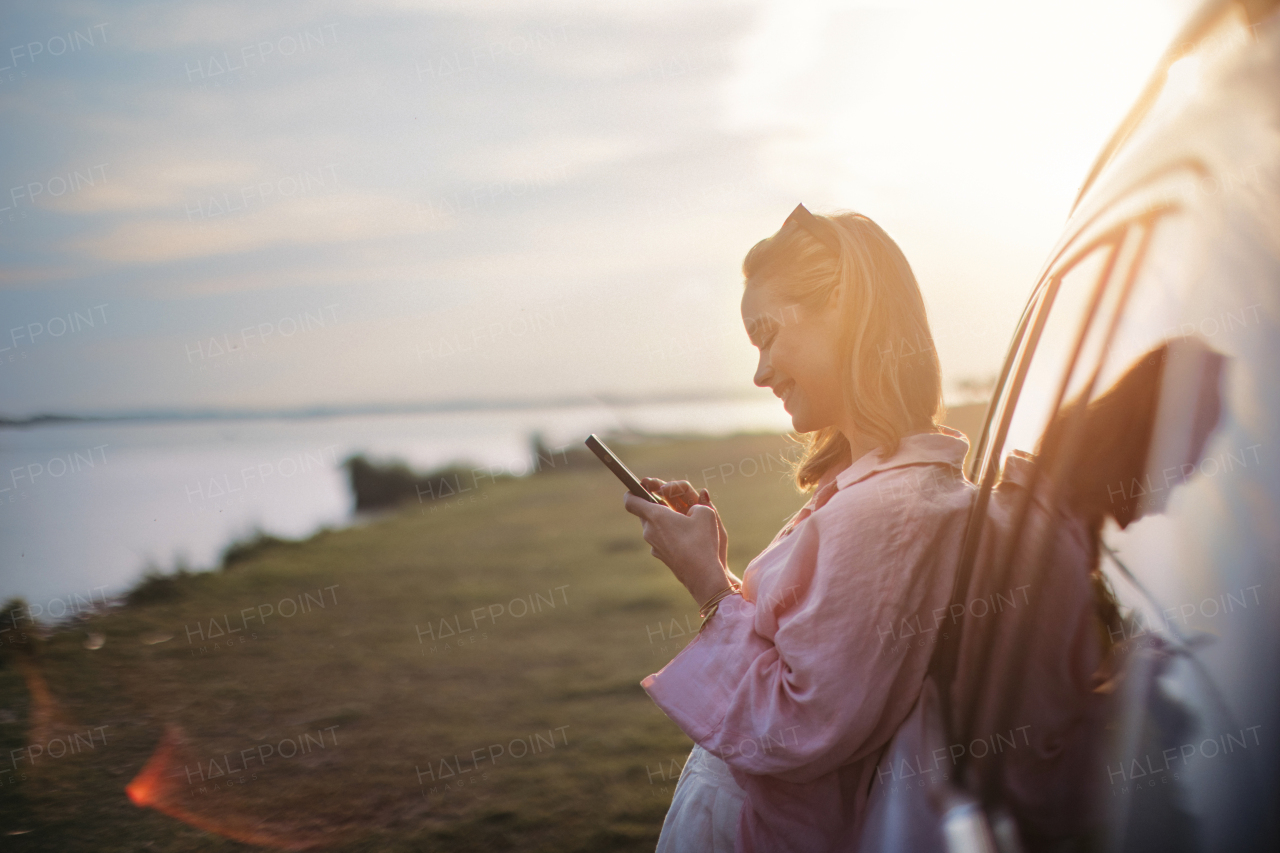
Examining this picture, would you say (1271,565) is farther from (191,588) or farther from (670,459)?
(670,459)

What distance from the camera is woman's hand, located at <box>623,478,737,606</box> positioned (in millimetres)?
1854

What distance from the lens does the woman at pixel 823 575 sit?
1478mm

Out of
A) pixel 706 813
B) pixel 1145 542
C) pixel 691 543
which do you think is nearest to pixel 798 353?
pixel 691 543

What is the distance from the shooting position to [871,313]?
1.72 m

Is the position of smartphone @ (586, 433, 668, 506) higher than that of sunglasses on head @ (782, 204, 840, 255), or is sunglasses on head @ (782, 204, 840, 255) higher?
sunglasses on head @ (782, 204, 840, 255)

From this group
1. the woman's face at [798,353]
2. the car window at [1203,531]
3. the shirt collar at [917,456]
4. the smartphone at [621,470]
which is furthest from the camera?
the smartphone at [621,470]

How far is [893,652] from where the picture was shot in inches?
58.1

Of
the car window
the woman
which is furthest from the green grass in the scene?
the car window

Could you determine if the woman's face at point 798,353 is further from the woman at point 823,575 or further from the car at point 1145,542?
the car at point 1145,542

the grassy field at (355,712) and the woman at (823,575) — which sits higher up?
the woman at (823,575)

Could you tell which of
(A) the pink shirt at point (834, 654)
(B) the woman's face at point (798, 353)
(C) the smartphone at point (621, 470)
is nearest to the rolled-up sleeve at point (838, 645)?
(A) the pink shirt at point (834, 654)

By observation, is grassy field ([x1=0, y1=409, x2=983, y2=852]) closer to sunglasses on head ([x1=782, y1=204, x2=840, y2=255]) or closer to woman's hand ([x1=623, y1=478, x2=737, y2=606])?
woman's hand ([x1=623, y1=478, x2=737, y2=606])

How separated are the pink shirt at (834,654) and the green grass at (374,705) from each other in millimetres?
1018

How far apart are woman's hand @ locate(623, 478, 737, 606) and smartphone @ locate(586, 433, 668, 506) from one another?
51 millimetres
